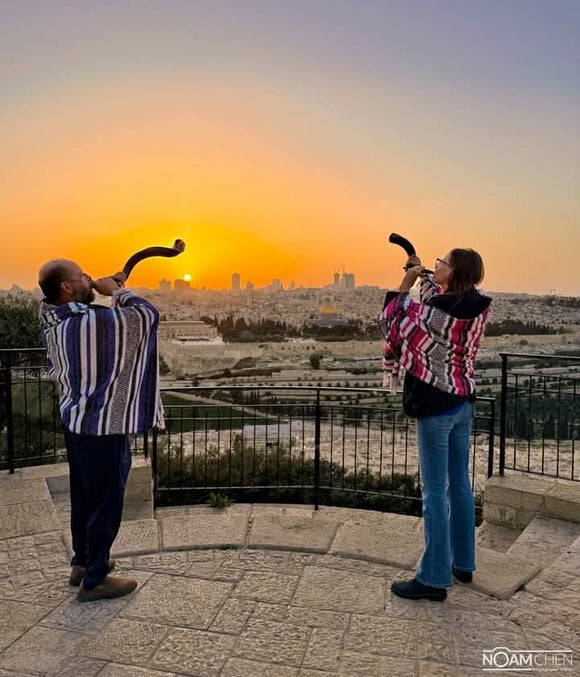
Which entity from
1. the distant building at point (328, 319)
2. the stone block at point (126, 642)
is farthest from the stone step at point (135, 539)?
the distant building at point (328, 319)

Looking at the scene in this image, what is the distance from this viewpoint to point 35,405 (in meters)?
12.0

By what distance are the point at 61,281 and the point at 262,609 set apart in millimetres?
1841

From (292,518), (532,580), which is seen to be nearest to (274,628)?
(292,518)

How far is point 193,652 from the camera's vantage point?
2254 mm

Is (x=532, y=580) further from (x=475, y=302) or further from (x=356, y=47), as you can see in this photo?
(x=356, y=47)

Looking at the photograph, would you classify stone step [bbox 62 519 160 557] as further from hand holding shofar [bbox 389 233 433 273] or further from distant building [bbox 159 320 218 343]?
distant building [bbox 159 320 218 343]

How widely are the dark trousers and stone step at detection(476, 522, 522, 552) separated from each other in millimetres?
3017

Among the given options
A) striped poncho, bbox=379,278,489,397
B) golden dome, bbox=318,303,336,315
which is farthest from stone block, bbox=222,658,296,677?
golden dome, bbox=318,303,336,315

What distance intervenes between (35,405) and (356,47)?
399 inches

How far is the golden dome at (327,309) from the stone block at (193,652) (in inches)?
1856

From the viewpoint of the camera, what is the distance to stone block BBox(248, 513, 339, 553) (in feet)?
10.7

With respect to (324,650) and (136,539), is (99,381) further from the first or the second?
(324,650)

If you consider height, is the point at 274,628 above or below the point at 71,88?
below

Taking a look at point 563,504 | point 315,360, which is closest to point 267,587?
point 563,504
